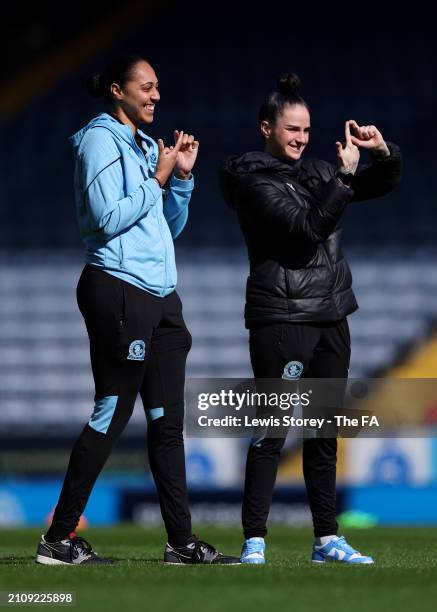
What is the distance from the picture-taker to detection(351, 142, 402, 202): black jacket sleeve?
4551 millimetres

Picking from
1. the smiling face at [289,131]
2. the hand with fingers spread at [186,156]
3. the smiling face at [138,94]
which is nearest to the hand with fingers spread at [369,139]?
the smiling face at [289,131]

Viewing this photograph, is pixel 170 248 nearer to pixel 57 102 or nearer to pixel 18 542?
pixel 18 542

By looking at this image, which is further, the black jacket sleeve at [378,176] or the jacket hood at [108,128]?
the black jacket sleeve at [378,176]

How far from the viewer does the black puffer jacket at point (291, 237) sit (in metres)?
4.25

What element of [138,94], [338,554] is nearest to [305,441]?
[338,554]

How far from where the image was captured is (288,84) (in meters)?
4.45

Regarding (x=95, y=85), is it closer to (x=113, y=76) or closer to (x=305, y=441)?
(x=113, y=76)

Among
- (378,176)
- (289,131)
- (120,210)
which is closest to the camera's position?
(120,210)

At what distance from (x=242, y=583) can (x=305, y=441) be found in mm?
886

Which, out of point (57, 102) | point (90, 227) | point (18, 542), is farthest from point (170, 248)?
point (57, 102)

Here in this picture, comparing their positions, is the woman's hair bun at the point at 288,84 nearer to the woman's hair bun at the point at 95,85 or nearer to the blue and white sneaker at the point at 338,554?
the woman's hair bun at the point at 95,85

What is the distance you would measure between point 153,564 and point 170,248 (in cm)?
107

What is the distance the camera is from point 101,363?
4180 millimetres

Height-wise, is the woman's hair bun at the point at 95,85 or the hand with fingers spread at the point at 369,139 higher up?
the woman's hair bun at the point at 95,85
